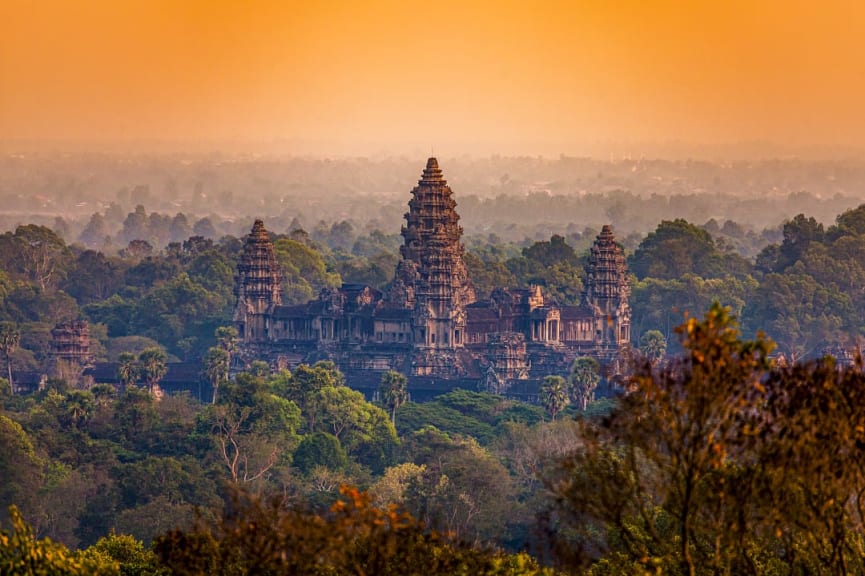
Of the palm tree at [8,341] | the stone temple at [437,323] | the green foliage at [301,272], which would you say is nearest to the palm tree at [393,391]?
the stone temple at [437,323]

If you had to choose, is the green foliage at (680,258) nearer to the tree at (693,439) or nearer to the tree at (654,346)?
the tree at (654,346)

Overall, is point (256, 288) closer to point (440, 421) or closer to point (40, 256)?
point (440, 421)

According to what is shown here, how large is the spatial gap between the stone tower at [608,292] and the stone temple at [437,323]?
5 centimetres

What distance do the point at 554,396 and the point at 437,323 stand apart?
16481 mm

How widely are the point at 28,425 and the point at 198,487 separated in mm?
13652

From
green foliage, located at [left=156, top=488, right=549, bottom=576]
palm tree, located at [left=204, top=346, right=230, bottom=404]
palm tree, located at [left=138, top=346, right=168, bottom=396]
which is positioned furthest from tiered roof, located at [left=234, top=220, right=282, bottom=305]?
green foliage, located at [left=156, top=488, right=549, bottom=576]

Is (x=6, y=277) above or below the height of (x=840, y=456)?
below

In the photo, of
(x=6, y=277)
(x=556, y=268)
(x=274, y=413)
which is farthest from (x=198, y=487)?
(x=6, y=277)

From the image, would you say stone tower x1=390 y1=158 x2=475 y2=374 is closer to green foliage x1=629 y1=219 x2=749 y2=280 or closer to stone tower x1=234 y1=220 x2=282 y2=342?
stone tower x1=234 y1=220 x2=282 y2=342

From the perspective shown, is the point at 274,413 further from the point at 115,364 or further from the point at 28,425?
the point at 115,364

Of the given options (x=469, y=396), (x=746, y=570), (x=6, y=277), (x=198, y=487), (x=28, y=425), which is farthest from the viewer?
(x=6, y=277)

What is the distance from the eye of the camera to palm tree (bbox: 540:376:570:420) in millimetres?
94188

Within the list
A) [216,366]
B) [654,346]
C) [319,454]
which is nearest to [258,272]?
[216,366]

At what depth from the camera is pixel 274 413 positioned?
8762cm
